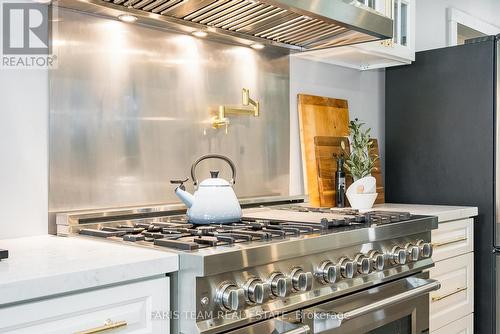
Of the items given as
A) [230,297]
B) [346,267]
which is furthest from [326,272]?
[230,297]

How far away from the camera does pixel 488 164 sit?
9.08 feet

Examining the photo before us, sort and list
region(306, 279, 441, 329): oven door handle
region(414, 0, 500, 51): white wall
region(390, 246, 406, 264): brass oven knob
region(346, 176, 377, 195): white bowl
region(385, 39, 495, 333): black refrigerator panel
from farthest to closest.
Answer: region(414, 0, 500, 51): white wall
region(385, 39, 495, 333): black refrigerator panel
region(346, 176, 377, 195): white bowl
region(390, 246, 406, 264): brass oven knob
region(306, 279, 441, 329): oven door handle

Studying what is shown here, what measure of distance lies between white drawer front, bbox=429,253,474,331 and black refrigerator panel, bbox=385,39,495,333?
5.8 inches

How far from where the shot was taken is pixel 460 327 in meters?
2.64

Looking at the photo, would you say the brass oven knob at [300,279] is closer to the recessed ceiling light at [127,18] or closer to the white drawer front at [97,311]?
the white drawer front at [97,311]

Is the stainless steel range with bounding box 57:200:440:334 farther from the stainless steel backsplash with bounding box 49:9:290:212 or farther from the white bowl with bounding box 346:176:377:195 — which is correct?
the white bowl with bounding box 346:176:377:195

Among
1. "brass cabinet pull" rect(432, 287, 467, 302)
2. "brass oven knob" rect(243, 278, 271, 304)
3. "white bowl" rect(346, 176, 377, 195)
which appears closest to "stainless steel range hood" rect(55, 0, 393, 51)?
"white bowl" rect(346, 176, 377, 195)

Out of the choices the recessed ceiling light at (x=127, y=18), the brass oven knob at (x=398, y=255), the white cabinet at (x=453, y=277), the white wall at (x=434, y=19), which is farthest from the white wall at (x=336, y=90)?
→ the recessed ceiling light at (x=127, y=18)

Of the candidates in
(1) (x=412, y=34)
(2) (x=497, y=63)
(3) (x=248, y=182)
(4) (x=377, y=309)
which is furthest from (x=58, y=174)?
(2) (x=497, y=63)

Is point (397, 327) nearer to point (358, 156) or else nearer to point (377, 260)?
point (377, 260)

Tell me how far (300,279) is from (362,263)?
31 cm

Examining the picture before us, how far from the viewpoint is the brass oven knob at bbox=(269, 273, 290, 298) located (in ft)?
4.61

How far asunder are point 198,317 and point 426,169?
2.10 m

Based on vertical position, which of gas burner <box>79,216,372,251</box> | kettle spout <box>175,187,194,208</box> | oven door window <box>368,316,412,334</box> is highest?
kettle spout <box>175,187,194,208</box>
